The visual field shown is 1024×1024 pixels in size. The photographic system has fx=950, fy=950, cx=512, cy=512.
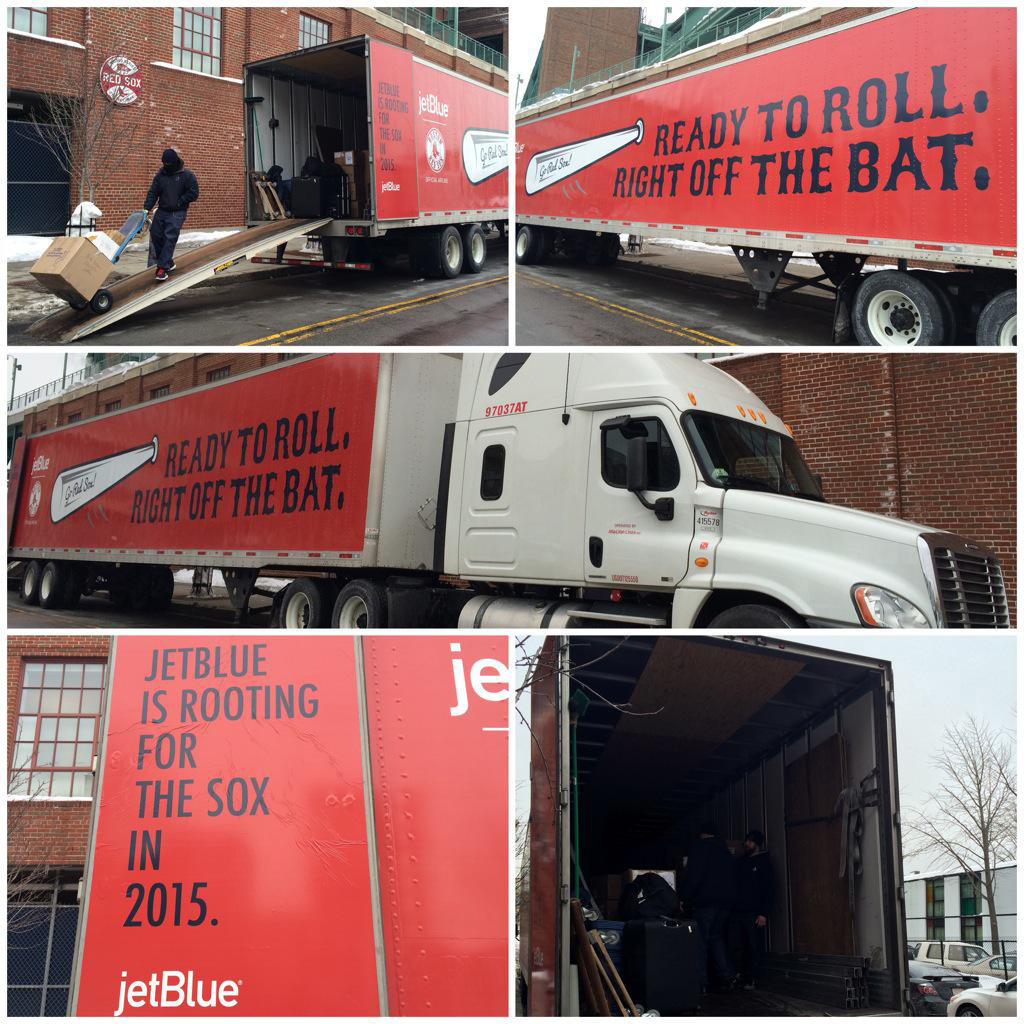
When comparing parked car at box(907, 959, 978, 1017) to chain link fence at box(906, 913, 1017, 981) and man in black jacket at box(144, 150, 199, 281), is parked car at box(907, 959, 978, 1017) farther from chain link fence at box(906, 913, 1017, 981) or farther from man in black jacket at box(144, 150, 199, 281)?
man in black jacket at box(144, 150, 199, 281)

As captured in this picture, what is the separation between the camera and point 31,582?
59.9ft

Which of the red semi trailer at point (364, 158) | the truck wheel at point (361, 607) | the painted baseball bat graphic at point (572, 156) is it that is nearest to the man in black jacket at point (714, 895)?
the truck wheel at point (361, 607)

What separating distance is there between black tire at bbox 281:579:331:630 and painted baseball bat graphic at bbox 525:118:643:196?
9683mm

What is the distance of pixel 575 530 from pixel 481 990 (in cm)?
371

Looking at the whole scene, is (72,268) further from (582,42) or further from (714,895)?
(582,42)

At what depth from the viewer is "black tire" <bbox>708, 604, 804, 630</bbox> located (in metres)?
6.74

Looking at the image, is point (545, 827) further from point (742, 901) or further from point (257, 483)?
point (257, 483)

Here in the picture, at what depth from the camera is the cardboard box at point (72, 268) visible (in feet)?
35.2

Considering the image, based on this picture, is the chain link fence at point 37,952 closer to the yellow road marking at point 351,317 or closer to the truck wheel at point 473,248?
the yellow road marking at point 351,317

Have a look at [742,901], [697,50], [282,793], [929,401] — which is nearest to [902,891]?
[742,901]

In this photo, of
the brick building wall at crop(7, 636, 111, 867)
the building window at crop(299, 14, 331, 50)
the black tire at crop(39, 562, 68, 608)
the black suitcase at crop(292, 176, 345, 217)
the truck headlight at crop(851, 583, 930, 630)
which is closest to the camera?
the truck headlight at crop(851, 583, 930, 630)

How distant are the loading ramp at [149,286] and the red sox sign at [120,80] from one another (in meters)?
10.9

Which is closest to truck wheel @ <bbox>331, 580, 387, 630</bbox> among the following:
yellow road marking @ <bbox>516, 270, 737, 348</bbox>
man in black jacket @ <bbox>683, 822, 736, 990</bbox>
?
man in black jacket @ <bbox>683, 822, 736, 990</bbox>

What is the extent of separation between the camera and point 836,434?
12.8m
